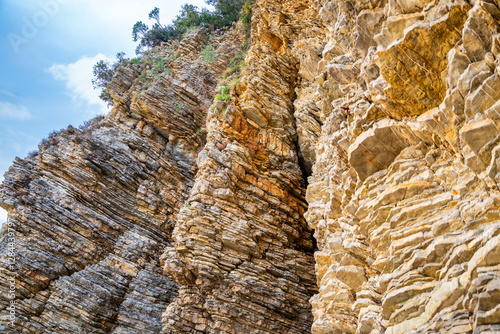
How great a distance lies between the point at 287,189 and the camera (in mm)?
16438

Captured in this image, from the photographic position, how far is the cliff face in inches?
216

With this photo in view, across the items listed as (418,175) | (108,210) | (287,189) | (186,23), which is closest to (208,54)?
(186,23)

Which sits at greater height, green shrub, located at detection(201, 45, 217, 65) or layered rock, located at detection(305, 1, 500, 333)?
green shrub, located at detection(201, 45, 217, 65)

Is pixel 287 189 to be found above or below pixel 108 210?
above

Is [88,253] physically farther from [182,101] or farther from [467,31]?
[467,31]

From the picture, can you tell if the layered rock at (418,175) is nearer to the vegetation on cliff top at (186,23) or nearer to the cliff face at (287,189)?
the cliff face at (287,189)

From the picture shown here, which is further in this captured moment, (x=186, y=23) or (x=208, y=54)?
(x=186, y=23)

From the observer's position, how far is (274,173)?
1630cm

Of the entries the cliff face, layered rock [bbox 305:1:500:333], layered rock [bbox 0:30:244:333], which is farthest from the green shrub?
layered rock [bbox 305:1:500:333]

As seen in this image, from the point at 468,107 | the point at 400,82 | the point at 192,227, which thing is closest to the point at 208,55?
the point at 192,227

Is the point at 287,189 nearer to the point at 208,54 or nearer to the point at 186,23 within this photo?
the point at 208,54

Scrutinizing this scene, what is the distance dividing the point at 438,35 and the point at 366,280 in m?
5.60

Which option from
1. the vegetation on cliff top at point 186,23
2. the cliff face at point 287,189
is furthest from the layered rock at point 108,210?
the vegetation on cliff top at point 186,23

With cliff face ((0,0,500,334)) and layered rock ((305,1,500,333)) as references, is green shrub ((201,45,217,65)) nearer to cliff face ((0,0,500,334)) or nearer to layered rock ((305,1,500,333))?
cliff face ((0,0,500,334))
